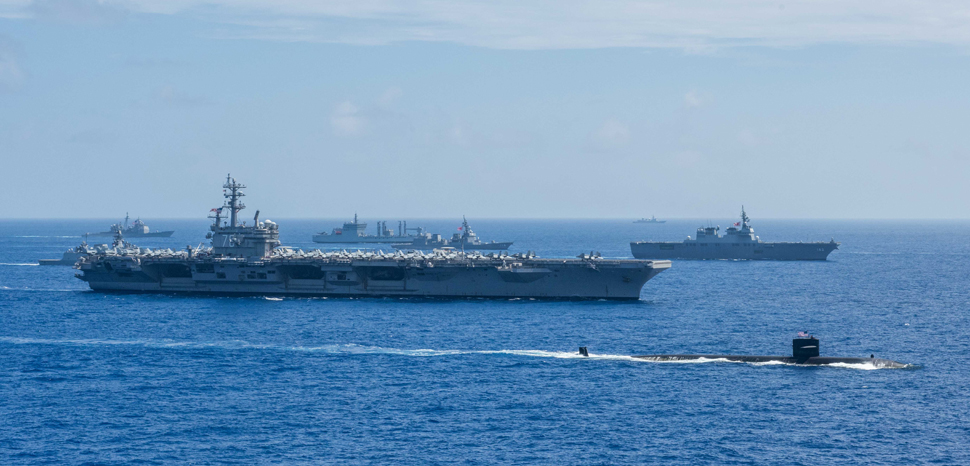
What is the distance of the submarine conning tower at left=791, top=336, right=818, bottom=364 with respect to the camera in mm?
40312

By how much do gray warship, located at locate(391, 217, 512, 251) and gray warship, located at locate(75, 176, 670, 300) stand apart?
61.8 m

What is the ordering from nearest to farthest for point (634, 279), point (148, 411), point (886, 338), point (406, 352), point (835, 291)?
point (148, 411)
point (406, 352)
point (886, 338)
point (634, 279)
point (835, 291)

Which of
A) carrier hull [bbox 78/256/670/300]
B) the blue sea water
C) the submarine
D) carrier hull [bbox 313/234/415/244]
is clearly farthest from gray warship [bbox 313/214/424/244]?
the submarine

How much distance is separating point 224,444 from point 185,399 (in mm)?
6446

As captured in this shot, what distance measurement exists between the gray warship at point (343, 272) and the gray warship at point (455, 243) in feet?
203

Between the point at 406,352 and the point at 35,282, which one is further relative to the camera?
the point at 35,282

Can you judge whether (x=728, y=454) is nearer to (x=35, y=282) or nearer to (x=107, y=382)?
(x=107, y=382)

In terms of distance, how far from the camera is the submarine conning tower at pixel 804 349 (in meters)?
40.3

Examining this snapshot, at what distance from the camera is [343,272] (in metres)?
66.0

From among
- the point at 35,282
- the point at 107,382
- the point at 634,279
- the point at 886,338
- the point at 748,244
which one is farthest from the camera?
the point at 748,244

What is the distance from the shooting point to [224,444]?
95.0 ft

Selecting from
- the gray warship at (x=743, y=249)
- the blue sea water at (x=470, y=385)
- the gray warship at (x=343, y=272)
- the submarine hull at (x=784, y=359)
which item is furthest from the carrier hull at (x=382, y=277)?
the gray warship at (x=743, y=249)

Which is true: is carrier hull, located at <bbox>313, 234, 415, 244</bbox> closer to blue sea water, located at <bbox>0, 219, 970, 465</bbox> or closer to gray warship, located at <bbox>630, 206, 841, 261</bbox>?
gray warship, located at <bbox>630, 206, 841, 261</bbox>

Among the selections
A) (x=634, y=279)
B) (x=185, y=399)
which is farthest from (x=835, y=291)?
(x=185, y=399)
